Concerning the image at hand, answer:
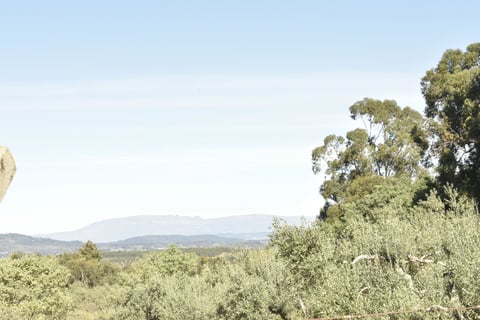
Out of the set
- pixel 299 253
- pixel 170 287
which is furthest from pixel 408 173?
pixel 299 253

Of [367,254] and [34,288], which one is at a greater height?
[367,254]

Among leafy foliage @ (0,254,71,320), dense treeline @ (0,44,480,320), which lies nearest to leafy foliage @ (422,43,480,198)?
dense treeline @ (0,44,480,320)

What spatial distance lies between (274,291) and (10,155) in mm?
23591

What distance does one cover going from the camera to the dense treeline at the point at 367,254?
1627 cm

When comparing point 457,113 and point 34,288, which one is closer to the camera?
Result: point 457,113

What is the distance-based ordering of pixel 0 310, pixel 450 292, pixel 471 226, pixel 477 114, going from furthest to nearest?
pixel 0 310
pixel 477 114
pixel 471 226
pixel 450 292

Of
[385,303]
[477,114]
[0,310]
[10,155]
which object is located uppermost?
[477,114]

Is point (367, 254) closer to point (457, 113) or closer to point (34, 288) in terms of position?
point (457, 113)

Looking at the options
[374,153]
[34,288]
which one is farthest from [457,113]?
[34,288]

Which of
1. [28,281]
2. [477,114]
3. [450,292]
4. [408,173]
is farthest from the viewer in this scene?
[28,281]

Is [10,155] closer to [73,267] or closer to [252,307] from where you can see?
[252,307]

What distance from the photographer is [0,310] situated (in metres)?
44.0

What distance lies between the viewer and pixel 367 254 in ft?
65.7

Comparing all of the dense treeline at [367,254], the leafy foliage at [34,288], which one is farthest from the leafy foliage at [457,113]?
the leafy foliage at [34,288]
